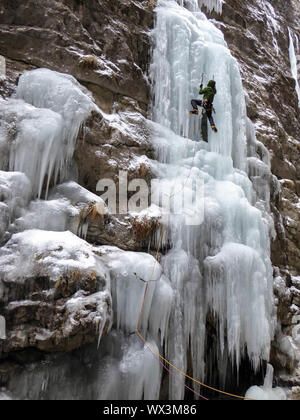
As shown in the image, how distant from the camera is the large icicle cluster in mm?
4184

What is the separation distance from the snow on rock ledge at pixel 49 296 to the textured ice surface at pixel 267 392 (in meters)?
2.73

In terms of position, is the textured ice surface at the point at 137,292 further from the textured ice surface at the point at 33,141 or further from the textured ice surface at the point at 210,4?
the textured ice surface at the point at 210,4

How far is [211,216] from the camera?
189 inches

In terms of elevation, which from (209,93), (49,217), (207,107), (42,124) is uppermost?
(209,93)

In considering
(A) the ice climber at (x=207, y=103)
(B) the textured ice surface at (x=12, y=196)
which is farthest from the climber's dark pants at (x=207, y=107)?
(B) the textured ice surface at (x=12, y=196)

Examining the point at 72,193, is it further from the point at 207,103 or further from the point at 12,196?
the point at 207,103

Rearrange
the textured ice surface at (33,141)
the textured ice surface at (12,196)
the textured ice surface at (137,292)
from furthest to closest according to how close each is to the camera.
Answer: the textured ice surface at (33,141) < the textured ice surface at (137,292) < the textured ice surface at (12,196)

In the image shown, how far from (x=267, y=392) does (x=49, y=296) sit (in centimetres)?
365

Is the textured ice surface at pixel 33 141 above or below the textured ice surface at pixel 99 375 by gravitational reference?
above

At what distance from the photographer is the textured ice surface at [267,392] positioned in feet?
15.1

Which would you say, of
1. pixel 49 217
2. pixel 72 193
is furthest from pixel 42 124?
pixel 49 217

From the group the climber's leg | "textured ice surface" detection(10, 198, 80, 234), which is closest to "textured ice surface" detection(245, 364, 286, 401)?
"textured ice surface" detection(10, 198, 80, 234)
